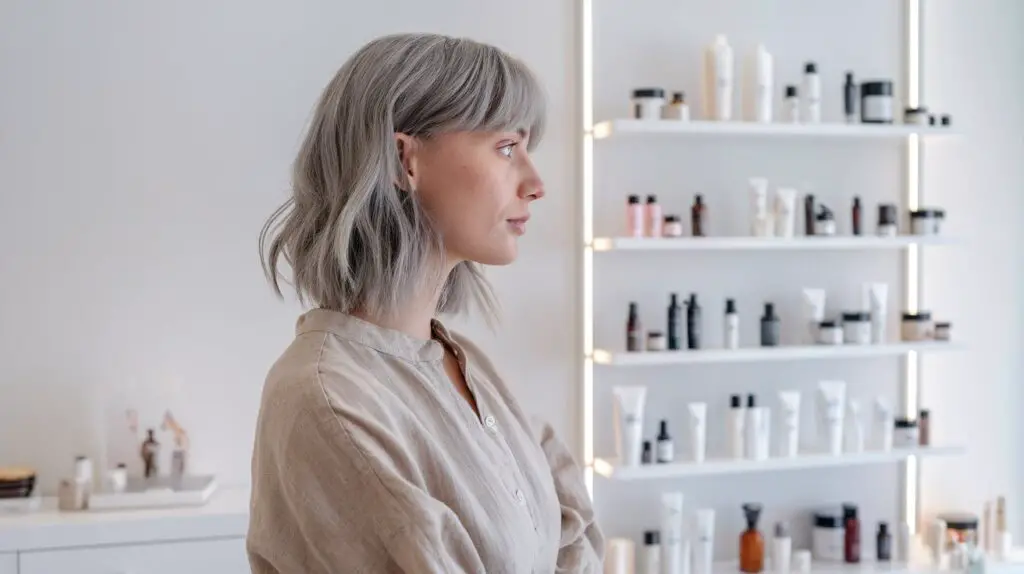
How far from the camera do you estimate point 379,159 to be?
1.12m

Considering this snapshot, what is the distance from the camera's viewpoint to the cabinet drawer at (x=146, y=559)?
2109 millimetres

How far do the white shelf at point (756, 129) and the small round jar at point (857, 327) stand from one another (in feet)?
1.45

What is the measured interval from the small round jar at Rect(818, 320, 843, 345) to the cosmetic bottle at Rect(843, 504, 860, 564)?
0.44 m

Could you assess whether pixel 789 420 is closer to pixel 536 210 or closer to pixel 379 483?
pixel 536 210

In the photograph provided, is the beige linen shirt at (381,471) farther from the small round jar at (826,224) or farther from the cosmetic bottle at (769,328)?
the small round jar at (826,224)

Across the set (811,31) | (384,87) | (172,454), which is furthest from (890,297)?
(384,87)

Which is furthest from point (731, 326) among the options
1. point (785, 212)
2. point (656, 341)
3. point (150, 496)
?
point (150, 496)

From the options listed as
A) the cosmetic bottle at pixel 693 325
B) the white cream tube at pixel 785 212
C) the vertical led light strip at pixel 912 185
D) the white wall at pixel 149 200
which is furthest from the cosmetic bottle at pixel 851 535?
the white wall at pixel 149 200

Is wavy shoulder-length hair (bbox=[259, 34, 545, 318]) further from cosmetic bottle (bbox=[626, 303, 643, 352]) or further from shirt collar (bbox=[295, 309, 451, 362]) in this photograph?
cosmetic bottle (bbox=[626, 303, 643, 352])

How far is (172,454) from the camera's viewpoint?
7.74 feet

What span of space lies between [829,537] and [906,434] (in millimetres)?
324

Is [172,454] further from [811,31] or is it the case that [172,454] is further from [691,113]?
[811,31]

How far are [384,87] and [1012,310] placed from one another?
2.40 m

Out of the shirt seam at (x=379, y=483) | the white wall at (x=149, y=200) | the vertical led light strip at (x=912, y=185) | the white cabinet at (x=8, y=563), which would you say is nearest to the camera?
the shirt seam at (x=379, y=483)
